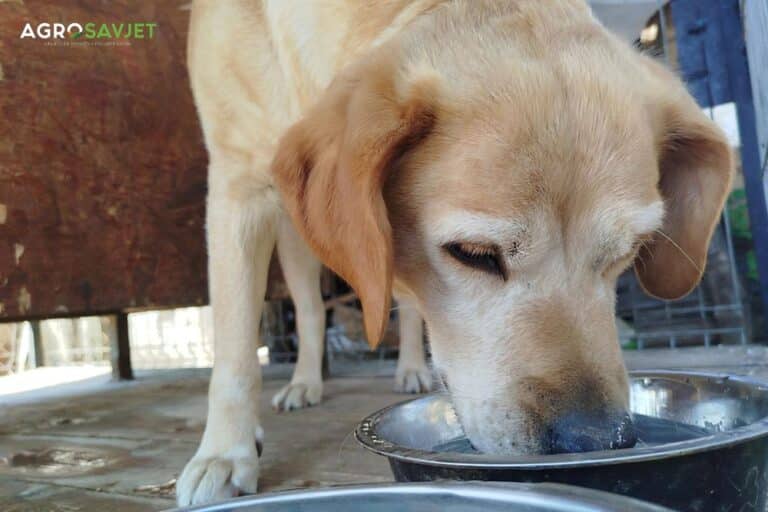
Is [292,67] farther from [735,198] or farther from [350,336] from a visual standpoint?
[350,336]

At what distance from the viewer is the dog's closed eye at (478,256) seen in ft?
4.15

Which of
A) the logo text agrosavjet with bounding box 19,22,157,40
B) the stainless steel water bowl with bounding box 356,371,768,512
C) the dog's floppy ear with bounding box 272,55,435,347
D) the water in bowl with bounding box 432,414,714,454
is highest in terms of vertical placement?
the logo text agrosavjet with bounding box 19,22,157,40

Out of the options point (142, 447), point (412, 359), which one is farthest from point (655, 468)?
point (412, 359)

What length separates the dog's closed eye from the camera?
49.8 inches

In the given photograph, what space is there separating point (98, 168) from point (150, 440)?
47.6 inches

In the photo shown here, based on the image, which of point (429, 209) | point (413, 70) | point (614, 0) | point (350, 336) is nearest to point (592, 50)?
point (413, 70)

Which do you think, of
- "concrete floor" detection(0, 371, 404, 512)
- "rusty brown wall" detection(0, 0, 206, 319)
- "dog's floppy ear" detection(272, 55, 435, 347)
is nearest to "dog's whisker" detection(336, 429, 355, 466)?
"concrete floor" detection(0, 371, 404, 512)

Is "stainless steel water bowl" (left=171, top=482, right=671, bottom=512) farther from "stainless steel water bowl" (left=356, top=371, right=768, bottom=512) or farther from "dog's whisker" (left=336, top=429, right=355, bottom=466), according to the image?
"dog's whisker" (left=336, top=429, right=355, bottom=466)

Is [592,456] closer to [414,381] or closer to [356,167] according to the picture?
[356,167]

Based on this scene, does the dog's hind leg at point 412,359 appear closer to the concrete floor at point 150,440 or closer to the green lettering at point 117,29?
the concrete floor at point 150,440

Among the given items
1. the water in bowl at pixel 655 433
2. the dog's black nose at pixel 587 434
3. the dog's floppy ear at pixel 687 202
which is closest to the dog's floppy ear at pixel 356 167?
the water in bowl at pixel 655 433

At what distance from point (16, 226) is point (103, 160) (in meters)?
0.44

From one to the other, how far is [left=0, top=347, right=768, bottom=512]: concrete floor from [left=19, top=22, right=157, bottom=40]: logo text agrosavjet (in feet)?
5.03

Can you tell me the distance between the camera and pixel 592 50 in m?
1.42
